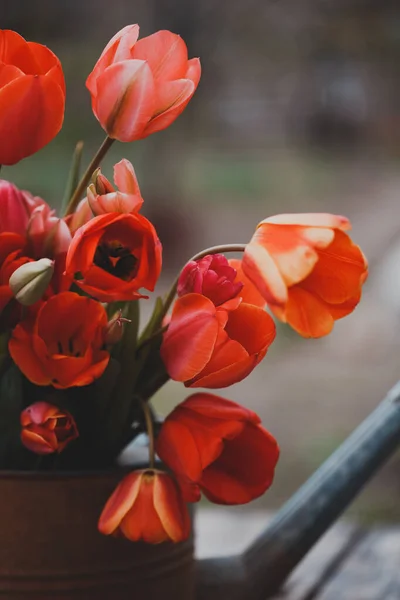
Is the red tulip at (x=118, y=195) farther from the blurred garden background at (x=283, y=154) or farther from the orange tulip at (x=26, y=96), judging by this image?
the blurred garden background at (x=283, y=154)

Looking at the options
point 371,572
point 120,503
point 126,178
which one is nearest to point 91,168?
point 126,178

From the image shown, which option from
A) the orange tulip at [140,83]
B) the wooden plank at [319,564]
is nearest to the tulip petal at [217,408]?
the orange tulip at [140,83]

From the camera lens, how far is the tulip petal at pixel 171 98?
1.04 feet

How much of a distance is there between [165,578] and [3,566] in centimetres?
7

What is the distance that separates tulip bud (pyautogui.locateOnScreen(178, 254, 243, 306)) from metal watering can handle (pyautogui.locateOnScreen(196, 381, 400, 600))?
162 millimetres

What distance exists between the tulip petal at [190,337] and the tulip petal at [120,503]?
4 centimetres

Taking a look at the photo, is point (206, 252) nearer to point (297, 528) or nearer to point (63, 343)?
point (63, 343)

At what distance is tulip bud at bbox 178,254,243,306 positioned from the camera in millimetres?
314

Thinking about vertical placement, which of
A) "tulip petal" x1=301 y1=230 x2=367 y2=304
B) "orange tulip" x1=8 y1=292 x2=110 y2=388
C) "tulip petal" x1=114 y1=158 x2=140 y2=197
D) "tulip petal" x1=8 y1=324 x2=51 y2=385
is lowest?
"tulip petal" x1=8 y1=324 x2=51 y2=385

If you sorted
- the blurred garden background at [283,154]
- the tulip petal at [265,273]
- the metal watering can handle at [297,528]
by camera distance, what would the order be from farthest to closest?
the blurred garden background at [283,154] < the metal watering can handle at [297,528] < the tulip petal at [265,273]

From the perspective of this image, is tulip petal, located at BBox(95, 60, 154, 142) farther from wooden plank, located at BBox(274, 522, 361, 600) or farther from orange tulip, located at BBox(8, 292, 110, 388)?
wooden plank, located at BBox(274, 522, 361, 600)

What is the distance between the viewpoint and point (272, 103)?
308 centimetres

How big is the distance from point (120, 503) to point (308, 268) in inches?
4.4

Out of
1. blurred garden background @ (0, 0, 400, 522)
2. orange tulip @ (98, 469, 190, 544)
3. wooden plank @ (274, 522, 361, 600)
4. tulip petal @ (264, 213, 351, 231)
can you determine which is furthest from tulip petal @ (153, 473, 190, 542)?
blurred garden background @ (0, 0, 400, 522)
